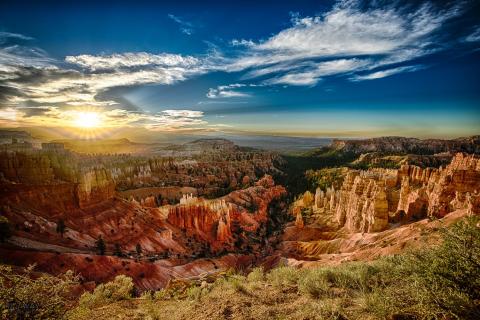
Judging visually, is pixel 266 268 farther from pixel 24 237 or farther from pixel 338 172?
pixel 338 172

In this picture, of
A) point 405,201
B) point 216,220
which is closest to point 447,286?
point 405,201

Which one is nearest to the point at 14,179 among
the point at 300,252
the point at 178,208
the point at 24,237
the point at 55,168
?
the point at 55,168

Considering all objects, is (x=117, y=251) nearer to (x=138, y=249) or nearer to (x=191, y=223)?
(x=138, y=249)

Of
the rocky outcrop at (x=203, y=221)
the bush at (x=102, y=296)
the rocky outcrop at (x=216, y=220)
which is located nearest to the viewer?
the bush at (x=102, y=296)

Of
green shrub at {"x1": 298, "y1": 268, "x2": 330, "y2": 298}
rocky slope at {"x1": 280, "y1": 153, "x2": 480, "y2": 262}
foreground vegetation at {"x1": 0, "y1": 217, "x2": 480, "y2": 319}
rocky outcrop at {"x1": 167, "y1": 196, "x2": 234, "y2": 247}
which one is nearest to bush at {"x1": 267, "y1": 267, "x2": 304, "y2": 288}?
foreground vegetation at {"x1": 0, "y1": 217, "x2": 480, "y2": 319}

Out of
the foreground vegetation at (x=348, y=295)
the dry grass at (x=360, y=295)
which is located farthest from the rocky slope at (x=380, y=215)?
the foreground vegetation at (x=348, y=295)

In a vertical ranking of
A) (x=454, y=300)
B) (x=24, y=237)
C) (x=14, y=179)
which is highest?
(x=454, y=300)

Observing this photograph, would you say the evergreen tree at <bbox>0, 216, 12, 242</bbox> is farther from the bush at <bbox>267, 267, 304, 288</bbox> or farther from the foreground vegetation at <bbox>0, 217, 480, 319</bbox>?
the bush at <bbox>267, 267, 304, 288</bbox>

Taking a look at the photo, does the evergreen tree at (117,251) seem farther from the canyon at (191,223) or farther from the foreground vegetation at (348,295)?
the foreground vegetation at (348,295)
